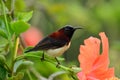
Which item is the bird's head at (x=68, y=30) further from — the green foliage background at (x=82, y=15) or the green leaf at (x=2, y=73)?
the green foliage background at (x=82, y=15)

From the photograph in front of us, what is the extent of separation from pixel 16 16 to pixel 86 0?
2.81m

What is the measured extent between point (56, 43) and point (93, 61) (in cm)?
25

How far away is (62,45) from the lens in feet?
5.62

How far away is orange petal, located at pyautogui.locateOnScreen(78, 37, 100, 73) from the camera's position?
146 cm

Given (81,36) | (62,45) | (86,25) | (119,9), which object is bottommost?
(81,36)

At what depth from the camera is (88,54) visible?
1480 millimetres

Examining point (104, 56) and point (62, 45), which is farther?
point (62, 45)

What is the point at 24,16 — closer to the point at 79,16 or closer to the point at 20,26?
the point at 20,26

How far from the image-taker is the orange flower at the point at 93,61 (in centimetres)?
146

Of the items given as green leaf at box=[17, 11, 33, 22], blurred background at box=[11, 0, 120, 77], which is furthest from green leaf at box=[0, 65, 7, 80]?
blurred background at box=[11, 0, 120, 77]

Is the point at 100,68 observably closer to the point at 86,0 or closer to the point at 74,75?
the point at 74,75

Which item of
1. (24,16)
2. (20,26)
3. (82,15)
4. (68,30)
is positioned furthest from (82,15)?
(20,26)

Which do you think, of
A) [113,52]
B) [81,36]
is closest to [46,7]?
[113,52]

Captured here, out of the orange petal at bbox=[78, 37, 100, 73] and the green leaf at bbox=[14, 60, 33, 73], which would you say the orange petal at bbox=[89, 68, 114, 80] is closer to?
the orange petal at bbox=[78, 37, 100, 73]
